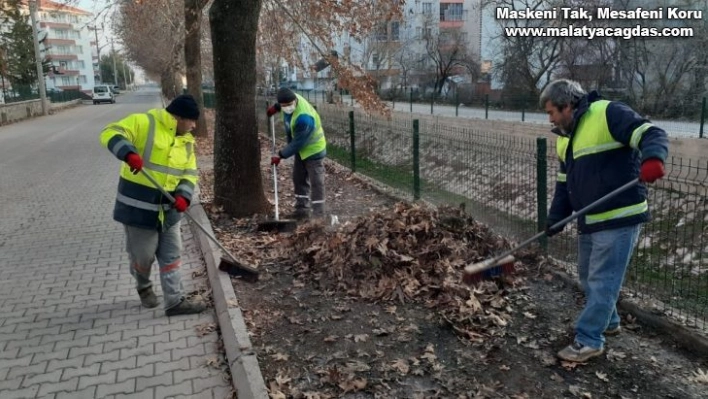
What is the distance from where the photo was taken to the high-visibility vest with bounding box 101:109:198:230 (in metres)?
4.35

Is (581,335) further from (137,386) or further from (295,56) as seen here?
(295,56)

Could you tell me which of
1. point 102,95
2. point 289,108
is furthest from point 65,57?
point 289,108

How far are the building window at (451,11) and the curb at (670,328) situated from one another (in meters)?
53.7

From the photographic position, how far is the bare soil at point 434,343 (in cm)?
350

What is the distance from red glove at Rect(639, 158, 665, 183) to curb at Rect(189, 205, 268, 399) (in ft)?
8.10

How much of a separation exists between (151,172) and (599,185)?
3.19 metres

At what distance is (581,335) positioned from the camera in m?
3.75

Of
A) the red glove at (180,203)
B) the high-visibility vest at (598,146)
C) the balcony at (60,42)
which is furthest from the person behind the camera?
the balcony at (60,42)

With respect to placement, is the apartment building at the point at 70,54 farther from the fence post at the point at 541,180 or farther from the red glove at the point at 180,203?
the fence post at the point at 541,180

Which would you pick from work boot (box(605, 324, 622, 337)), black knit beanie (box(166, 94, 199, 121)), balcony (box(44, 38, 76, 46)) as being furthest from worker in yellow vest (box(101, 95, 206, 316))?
balcony (box(44, 38, 76, 46))

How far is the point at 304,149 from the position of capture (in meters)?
7.14

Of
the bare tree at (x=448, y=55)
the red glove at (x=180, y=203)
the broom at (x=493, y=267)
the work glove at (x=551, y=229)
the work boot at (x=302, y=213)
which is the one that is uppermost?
the bare tree at (x=448, y=55)

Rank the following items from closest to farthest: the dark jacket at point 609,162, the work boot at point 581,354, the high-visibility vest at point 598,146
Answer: the dark jacket at point 609,162 < the high-visibility vest at point 598,146 < the work boot at point 581,354

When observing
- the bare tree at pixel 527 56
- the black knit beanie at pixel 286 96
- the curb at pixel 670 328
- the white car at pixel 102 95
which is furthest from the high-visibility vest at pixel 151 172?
the white car at pixel 102 95
